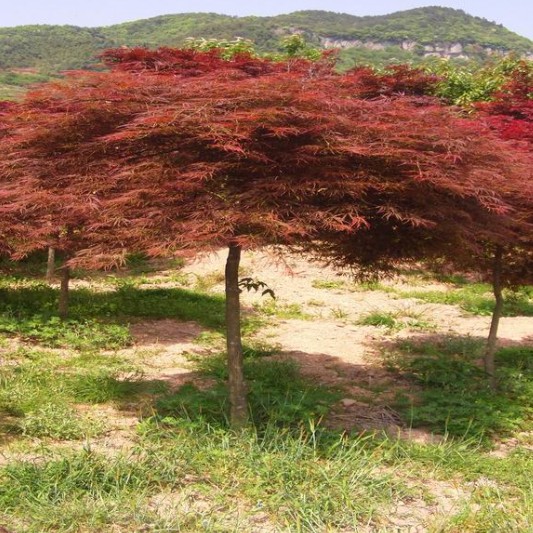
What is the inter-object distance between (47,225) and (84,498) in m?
3.74

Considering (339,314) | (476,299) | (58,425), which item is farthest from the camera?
(476,299)

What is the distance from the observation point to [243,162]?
3.85m

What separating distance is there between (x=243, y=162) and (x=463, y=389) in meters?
3.19

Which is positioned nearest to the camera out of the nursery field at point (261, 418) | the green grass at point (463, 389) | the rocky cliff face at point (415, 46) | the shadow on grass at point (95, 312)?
the nursery field at point (261, 418)

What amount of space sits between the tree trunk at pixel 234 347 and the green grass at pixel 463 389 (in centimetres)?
126

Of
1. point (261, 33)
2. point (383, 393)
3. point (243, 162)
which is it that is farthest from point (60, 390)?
point (261, 33)

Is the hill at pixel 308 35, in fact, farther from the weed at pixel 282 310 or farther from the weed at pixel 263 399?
the weed at pixel 263 399

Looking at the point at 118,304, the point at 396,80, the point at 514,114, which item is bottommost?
the point at 118,304

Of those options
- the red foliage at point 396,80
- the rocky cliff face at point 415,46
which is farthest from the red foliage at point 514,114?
the rocky cliff face at point 415,46

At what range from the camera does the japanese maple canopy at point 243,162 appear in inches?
145

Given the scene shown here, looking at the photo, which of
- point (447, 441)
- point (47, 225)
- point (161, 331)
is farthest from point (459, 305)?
point (47, 225)

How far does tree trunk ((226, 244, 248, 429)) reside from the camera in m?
4.64

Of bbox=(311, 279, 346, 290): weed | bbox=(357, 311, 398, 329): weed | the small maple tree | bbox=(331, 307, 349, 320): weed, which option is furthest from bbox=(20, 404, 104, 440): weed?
bbox=(311, 279, 346, 290): weed

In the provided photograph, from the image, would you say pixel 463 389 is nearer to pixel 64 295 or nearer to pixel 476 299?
pixel 64 295
